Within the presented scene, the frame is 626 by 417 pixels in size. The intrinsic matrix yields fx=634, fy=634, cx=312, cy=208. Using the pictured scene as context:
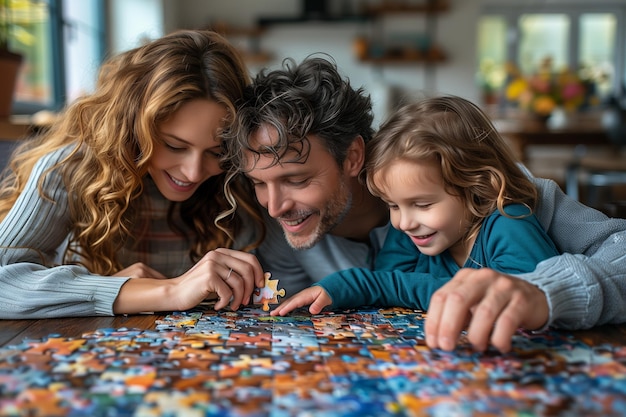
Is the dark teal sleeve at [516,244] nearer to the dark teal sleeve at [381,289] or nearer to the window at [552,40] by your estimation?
the dark teal sleeve at [381,289]

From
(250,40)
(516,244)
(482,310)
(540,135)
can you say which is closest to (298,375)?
(482,310)

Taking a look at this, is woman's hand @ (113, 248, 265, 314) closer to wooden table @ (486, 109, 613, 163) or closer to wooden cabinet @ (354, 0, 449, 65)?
wooden table @ (486, 109, 613, 163)

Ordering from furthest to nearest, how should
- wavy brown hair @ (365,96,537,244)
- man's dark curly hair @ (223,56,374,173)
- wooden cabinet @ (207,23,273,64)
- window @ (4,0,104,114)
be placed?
wooden cabinet @ (207,23,273,64) → window @ (4,0,104,114) → man's dark curly hair @ (223,56,374,173) → wavy brown hair @ (365,96,537,244)

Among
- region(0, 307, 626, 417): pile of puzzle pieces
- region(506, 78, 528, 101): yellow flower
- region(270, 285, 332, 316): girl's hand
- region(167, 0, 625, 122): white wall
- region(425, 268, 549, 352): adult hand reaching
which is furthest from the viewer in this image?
region(167, 0, 625, 122): white wall

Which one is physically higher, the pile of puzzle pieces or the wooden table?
the wooden table

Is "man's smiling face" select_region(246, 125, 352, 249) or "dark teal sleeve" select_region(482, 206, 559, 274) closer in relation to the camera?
"dark teal sleeve" select_region(482, 206, 559, 274)

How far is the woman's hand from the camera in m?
1.25

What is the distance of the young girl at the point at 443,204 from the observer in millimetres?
1283

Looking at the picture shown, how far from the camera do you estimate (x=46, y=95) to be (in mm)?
5141

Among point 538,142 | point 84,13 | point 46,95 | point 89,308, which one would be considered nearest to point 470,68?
point 538,142

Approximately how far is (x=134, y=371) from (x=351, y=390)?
304mm

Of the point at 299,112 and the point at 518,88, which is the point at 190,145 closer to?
the point at 299,112

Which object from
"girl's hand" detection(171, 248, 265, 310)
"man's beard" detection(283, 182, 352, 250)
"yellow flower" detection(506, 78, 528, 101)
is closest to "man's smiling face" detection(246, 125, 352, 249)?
"man's beard" detection(283, 182, 352, 250)

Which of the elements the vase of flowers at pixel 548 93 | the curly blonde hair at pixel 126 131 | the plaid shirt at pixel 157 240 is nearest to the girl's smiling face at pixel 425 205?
the curly blonde hair at pixel 126 131
